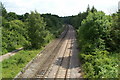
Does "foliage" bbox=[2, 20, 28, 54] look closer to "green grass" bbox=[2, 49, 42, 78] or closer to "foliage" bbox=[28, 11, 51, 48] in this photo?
"foliage" bbox=[28, 11, 51, 48]

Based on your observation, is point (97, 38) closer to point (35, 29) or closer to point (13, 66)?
point (13, 66)

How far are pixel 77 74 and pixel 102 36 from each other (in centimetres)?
637

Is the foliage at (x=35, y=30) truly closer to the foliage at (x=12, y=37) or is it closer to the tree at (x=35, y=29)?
the tree at (x=35, y=29)

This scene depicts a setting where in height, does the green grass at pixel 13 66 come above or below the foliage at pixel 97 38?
below

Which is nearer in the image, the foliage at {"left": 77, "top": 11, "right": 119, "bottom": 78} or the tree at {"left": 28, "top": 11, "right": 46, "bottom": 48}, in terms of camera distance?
the foliage at {"left": 77, "top": 11, "right": 119, "bottom": 78}

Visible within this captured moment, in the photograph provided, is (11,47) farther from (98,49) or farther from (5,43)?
(98,49)

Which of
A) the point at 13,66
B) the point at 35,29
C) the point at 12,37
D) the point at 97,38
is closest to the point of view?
the point at 13,66

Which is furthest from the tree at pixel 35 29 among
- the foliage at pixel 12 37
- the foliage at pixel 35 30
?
the foliage at pixel 12 37

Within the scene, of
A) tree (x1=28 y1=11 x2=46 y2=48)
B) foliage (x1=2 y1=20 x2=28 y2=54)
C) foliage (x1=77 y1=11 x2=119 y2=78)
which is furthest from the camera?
tree (x1=28 y1=11 x2=46 y2=48)

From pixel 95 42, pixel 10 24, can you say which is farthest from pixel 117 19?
pixel 10 24

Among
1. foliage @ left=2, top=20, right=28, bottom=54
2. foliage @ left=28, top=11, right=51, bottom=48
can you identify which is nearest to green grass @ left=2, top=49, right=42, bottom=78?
foliage @ left=2, top=20, right=28, bottom=54

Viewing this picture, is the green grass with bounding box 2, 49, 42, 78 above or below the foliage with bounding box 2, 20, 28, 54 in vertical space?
below

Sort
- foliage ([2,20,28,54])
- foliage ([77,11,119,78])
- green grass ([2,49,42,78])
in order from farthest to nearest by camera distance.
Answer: foliage ([2,20,28,54]) → foliage ([77,11,119,78]) → green grass ([2,49,42,78])

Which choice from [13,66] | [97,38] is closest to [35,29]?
[13,66]
